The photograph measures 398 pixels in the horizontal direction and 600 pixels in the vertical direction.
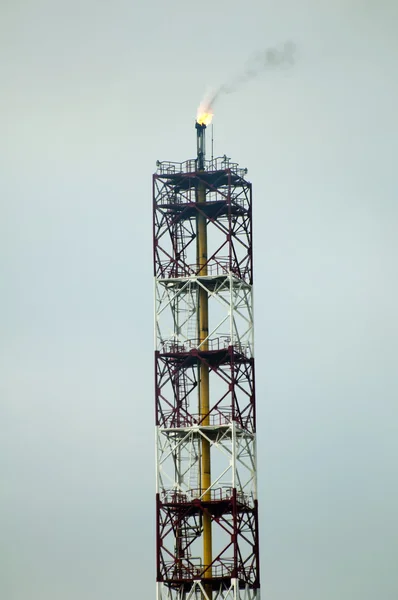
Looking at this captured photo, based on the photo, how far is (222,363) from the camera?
549 feet

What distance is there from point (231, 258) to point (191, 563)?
23.5 metres

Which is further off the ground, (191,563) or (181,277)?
(181,277)

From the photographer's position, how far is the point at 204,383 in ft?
551

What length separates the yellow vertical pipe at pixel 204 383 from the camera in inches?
6516

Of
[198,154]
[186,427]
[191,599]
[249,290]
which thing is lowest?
[191,599]

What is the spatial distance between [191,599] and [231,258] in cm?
2622

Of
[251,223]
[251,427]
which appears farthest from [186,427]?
[251,223]

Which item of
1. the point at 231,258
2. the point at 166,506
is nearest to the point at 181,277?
the point at 231,258

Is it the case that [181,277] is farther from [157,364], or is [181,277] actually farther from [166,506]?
[166,506]

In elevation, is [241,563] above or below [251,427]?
below

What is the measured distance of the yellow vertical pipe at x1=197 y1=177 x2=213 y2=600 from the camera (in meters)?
166

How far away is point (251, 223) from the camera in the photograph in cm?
17150

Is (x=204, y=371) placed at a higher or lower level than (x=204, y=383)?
higher
